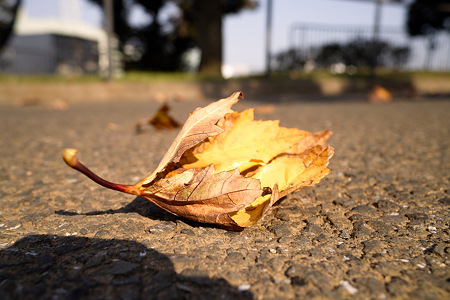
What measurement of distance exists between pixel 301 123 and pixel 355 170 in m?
1.50

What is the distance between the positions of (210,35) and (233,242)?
9.78 meters

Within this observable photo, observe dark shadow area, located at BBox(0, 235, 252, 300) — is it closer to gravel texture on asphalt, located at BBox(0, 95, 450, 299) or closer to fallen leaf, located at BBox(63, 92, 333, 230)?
→ gravel texture on asphalt, located at BBox(0, 95, 450, 299)

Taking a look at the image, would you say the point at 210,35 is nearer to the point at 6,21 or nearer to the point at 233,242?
the point at 6,21

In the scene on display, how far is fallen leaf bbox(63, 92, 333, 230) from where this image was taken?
88cm

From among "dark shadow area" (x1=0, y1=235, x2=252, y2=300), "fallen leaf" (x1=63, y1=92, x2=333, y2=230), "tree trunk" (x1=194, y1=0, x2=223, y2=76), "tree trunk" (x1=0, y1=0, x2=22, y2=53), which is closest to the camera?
"dark shadow area" (x1=0, y1=235, x2=252, y2=300)

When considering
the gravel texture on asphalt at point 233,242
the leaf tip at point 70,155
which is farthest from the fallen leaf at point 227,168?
the gravel texture on asphalt at point 233,242

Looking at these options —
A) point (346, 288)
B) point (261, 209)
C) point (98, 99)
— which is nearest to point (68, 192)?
point (261, 209)

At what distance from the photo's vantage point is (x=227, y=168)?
3.40 ft

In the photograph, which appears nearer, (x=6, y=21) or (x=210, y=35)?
(x=210, y=35)

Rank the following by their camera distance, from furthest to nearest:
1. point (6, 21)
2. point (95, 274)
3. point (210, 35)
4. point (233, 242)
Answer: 1. point (6, 21)
2. point (210, 35)
3. point (233, 242)
4. point (95, 274)

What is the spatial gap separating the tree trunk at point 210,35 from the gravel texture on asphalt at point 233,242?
8.58 m

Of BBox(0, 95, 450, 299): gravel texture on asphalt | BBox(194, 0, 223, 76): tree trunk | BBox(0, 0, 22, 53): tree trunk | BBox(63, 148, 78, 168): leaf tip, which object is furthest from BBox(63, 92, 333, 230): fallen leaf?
BBox(0, 0, 22, 53): tree trunk

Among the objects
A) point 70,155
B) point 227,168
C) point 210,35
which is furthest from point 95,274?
point 210,35

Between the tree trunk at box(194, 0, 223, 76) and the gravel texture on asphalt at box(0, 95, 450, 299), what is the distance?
8583 millimetres
